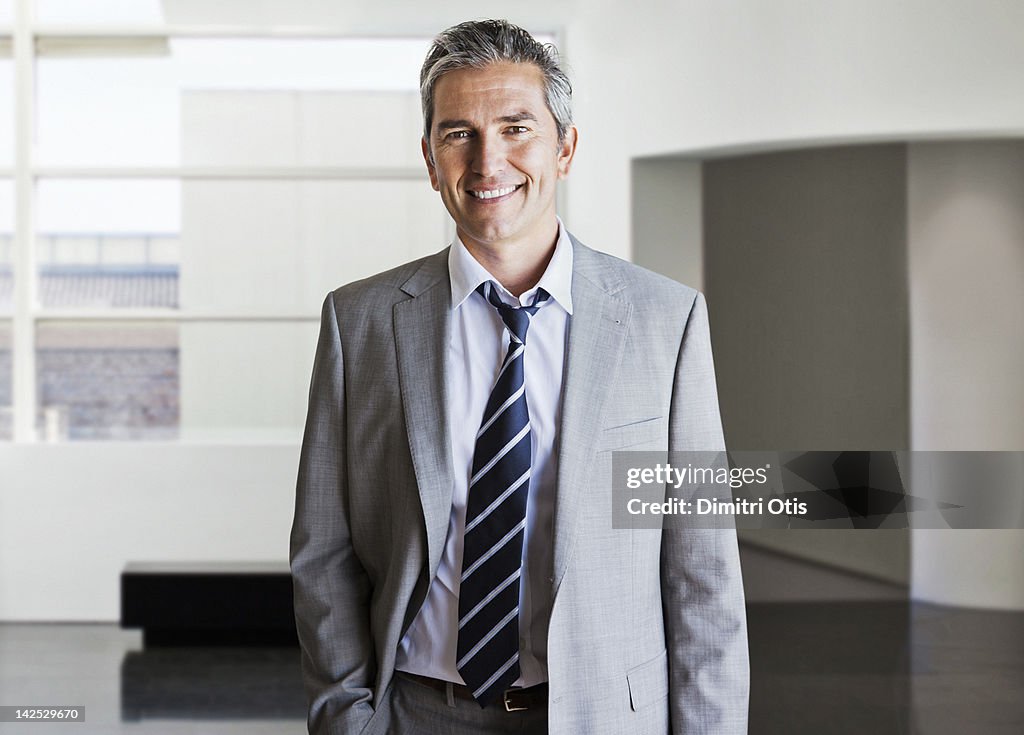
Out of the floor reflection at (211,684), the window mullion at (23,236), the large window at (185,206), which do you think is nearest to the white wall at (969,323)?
the large window at (185,206)

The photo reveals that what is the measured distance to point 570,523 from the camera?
1433 millimetres

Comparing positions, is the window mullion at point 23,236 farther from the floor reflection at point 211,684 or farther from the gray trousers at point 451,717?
the gray trousers at point 451,717

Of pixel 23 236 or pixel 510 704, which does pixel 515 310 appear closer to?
pixel 510 704

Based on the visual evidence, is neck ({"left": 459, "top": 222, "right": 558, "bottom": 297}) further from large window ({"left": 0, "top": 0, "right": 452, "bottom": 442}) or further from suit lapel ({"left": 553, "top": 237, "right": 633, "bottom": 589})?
large window ({"left": 0, "top": 0, "right": 452, "bottom": 442})

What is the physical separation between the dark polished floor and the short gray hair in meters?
2.94

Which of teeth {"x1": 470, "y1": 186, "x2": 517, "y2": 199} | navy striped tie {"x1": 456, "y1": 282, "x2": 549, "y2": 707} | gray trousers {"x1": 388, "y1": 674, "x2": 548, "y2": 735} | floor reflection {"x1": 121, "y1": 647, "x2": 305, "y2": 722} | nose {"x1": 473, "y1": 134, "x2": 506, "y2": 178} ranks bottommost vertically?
floor reflection {"x1": 121, "y1": 647, "x2": 305, "y2": 722}

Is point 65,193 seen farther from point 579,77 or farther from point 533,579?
point 533,579

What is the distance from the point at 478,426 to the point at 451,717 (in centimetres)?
46

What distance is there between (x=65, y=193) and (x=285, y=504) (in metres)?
2.29

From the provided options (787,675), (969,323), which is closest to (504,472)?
(787,675)

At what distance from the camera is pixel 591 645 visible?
145 centimetres

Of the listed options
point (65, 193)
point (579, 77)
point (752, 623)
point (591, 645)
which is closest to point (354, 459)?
point (591, 645)

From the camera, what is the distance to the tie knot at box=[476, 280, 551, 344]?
59.3 inches

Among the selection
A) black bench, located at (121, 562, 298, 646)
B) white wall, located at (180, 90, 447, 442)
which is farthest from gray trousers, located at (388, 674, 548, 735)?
white wall, located at (180, 90, 447, 442)
